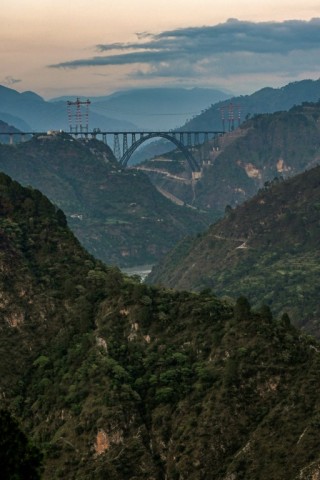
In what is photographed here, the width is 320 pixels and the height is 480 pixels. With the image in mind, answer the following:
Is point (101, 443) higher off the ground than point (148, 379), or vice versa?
point (148, 379)

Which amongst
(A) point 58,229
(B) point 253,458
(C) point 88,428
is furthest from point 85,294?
(B) point 253,458

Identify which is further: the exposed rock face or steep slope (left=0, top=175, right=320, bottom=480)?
the exposed rock face

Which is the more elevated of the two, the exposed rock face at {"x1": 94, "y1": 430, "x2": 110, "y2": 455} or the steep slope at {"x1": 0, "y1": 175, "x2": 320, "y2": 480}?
the steep slope at {"x1": 0, "y1": 175, "x2": 320, "y2": 480}

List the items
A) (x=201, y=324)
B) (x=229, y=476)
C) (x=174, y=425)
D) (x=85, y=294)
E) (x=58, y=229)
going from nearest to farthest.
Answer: (x=229, y=476)
(x=174, y=425)
(x=201, y=324)
(x=85, y=294)
(x=58, y=229)

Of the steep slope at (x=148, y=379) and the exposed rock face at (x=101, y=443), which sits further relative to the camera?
the exposed rock face at (x=101, y=443)

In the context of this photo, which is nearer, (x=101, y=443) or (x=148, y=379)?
(x=101, y=443)

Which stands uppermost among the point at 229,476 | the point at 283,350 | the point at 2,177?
the point at 2,177

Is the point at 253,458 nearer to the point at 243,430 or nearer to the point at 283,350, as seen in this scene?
the point at 243,430

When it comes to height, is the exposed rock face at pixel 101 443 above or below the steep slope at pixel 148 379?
below
